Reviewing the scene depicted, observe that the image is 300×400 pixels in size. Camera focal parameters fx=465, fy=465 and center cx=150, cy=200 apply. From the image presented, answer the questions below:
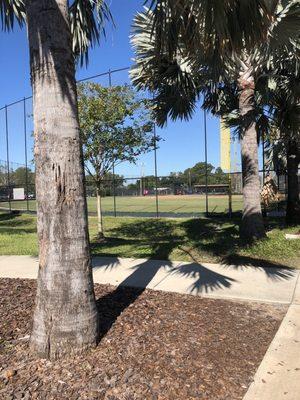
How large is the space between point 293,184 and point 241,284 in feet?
27.5

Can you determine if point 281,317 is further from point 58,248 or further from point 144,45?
point 144,45

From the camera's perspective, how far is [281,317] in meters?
5.27

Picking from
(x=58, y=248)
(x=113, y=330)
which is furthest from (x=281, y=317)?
(x=58, y=248)

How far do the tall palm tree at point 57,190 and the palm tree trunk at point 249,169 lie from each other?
21.7 ft

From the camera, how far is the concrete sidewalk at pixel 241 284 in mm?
3682

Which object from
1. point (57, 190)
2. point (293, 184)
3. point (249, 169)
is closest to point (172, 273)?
point (249, 169)

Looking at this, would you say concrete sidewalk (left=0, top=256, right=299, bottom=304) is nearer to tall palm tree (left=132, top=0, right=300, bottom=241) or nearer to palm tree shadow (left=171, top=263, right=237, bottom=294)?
palm tree shadow (left=171, top=263, right=237, bottom=294)

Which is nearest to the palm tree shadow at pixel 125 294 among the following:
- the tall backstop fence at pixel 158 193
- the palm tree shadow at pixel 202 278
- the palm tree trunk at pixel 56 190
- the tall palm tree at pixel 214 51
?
the palm tree shadow at pixel 202 278

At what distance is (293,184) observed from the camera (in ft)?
47.0

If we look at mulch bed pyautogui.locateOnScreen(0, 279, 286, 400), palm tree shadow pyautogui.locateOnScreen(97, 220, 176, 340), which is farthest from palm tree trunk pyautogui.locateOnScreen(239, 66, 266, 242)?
mulch bed pyautogui.locateOnScreen(0, 279, 286, 400)

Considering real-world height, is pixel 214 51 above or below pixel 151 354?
above

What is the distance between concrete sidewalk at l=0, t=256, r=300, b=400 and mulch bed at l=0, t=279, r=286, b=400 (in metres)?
0.14

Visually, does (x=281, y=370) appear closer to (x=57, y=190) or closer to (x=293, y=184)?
(x=57, y=190)

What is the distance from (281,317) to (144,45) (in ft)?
24.5
